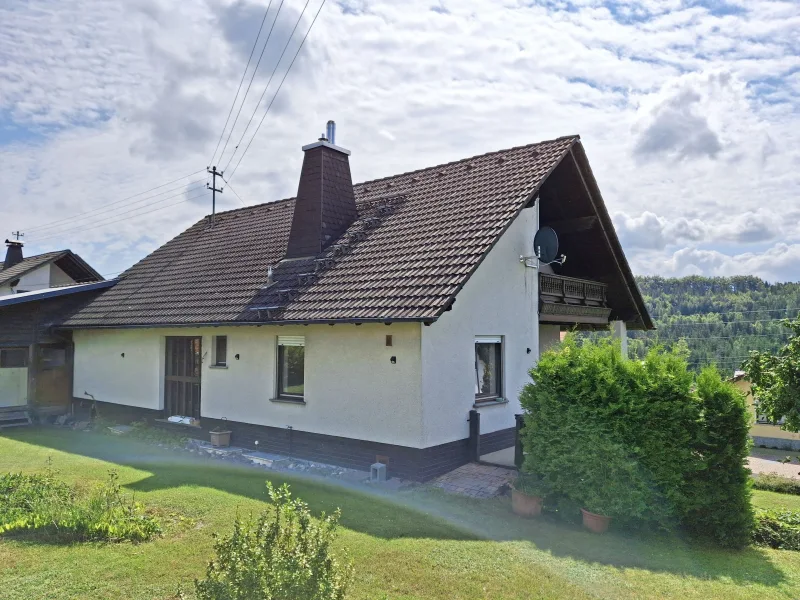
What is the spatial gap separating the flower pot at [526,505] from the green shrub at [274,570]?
13.9ft

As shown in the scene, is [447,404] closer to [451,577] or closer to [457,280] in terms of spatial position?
[457,280]

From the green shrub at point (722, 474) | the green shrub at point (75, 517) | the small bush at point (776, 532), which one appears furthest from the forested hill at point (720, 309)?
the green shrub at point (75, 517)

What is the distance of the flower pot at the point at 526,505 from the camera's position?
7.82 metres

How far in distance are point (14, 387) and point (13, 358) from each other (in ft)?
2.82

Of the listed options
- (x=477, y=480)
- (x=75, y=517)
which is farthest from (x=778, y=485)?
(x=75, y=517)

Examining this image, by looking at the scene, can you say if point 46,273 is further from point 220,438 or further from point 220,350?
→ point 220,438

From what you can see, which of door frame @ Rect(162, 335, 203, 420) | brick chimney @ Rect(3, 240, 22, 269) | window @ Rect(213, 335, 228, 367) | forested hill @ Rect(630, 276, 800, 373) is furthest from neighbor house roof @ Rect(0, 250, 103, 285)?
forested hill @ Rect(630, 276, 800, 373)

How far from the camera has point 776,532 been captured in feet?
25.2

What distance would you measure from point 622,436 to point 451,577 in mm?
3091

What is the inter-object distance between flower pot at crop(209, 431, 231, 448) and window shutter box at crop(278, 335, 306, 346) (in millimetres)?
2427

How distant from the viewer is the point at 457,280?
934 cm

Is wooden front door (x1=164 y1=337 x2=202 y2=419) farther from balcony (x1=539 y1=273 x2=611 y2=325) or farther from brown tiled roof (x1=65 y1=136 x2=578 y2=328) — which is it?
balcony (x1=539 y1=273 x2=611 y2=325)

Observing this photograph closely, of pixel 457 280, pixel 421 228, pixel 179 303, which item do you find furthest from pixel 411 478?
pixel 179 303

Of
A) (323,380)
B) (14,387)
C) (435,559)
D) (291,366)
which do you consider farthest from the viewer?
(14,387)
